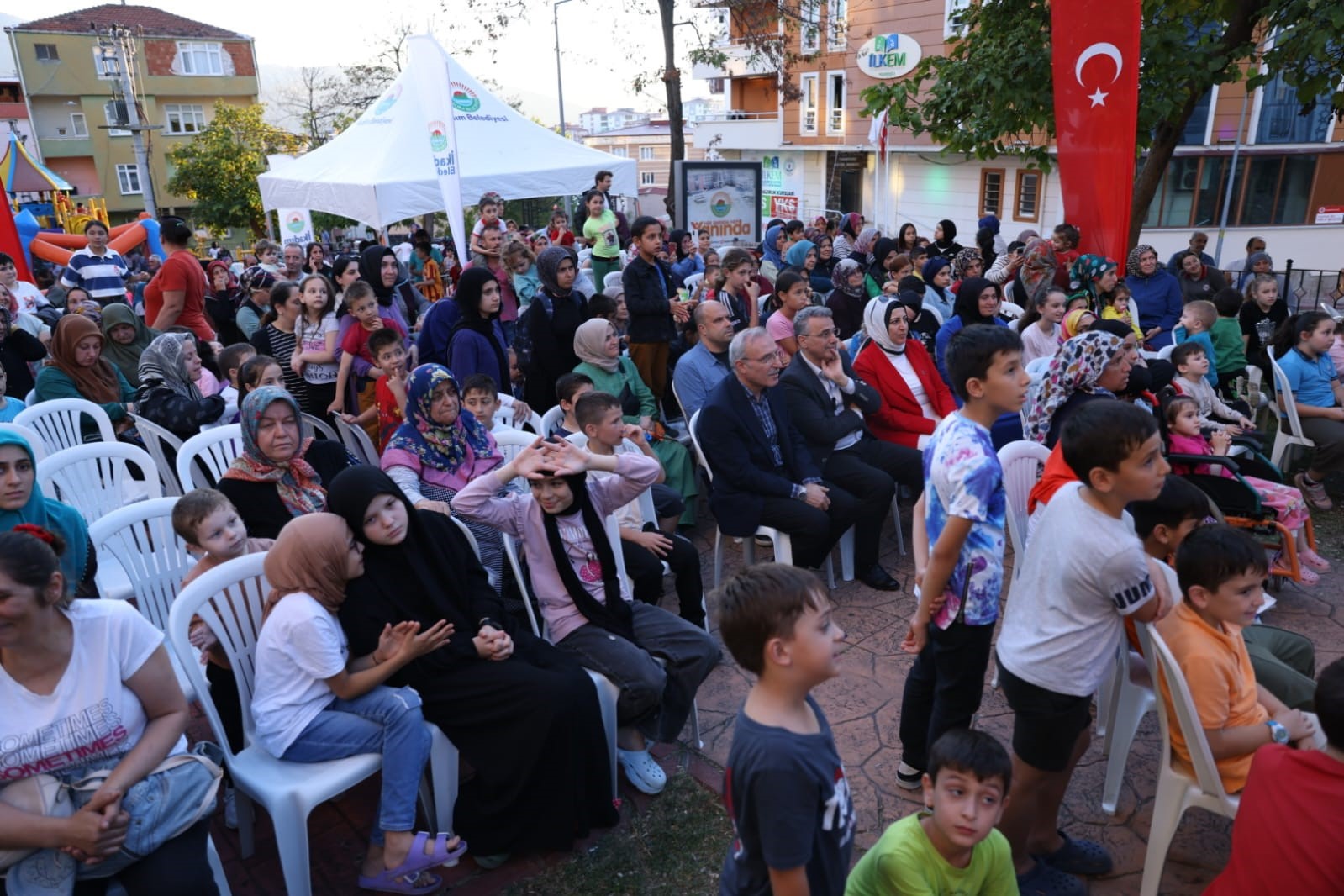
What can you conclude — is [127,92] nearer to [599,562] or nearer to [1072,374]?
[599,562]

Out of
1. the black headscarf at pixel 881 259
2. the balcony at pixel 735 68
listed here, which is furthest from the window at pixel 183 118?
the black headscarf at pixel 881 259

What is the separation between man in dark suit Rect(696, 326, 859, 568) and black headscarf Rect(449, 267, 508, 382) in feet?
5.84

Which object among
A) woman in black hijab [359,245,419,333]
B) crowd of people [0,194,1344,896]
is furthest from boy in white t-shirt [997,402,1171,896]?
woman in black hijab [359,245,419,333]

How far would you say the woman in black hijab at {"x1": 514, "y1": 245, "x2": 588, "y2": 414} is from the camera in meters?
5.87

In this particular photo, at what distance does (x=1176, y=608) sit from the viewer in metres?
2.53

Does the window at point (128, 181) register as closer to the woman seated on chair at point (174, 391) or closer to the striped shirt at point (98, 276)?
the striped shirt at point (98, 276)

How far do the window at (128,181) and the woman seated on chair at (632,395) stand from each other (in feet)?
150

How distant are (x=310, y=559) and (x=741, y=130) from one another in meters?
32.3

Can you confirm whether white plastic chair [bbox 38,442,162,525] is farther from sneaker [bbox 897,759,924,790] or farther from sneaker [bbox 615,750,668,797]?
sneaker [bbox 897,759,924,790]

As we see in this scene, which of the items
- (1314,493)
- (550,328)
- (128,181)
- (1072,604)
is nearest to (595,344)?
(550,328)

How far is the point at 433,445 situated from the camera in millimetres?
4000

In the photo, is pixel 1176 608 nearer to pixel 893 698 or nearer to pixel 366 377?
pixel 893 698

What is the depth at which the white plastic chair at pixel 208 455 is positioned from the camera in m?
4.28

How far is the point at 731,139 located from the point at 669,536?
102ft
